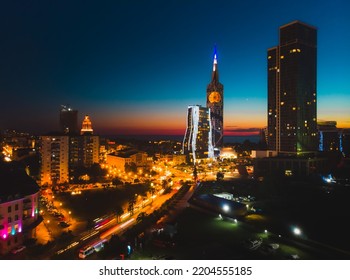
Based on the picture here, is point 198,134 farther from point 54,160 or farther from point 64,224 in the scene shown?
point 64,224

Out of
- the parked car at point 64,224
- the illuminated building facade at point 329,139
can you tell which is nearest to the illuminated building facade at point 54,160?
the parked car at point 64,224

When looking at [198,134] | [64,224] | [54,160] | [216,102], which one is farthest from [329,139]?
[64,224]

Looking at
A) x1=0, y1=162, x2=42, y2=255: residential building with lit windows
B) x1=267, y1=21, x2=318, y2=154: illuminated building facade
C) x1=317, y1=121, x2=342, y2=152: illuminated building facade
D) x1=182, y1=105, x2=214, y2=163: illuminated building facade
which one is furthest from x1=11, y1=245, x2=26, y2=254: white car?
x1=317, y1=121, x2=342, y2=152: illuminated building facade

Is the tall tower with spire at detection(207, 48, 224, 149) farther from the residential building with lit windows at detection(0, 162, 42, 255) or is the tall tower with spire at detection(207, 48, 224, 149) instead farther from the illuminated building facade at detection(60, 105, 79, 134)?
the residential building with lit windows at detection(0, 162, 42, 255)

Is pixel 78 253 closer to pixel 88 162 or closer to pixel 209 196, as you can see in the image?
pixel 209 196

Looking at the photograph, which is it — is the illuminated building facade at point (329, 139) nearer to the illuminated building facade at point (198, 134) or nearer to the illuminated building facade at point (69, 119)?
the illuminated building facade at point (198, 134)

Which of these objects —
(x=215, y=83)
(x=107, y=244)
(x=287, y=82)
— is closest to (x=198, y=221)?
(x=107, y=244)
